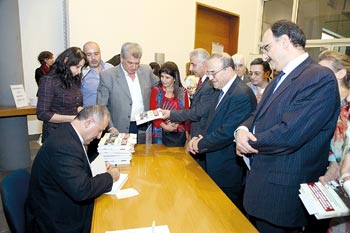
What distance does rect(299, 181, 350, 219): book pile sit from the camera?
1.15m

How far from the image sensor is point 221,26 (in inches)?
275

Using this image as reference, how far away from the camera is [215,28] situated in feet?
22.4

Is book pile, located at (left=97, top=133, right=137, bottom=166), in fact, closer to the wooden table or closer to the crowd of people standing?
the wooden table

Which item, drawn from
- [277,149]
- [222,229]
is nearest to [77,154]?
[222,229]

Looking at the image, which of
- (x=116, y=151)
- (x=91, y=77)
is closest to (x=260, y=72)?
(x=91, y=77)

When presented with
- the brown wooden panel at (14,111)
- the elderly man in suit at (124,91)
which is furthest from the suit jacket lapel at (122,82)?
the brown wooden panel at (14,111)

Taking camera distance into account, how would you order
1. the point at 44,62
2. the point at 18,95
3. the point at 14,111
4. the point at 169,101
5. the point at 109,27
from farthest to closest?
the point at 109,27, the point at 44,62, the point at 18,95, the point at 14,111, the point at 169,101

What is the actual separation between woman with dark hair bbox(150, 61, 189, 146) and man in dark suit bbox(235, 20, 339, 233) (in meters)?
1.26

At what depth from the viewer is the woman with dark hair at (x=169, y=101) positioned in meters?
2.82

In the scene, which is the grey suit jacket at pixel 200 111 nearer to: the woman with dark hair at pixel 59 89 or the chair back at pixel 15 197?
the woman with dark hair at pixel 59 89

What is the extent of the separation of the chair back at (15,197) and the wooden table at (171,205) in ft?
1.36

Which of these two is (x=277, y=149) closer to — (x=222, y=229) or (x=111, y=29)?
(x=222, y=229)

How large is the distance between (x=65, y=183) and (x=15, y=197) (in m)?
0.30

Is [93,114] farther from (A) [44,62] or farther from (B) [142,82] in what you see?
(A) [44,62]
